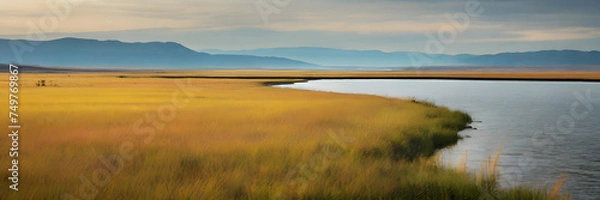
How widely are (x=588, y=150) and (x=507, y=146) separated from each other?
278 cm

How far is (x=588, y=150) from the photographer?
23.1 meters

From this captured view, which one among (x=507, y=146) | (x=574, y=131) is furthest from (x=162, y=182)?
(x=574, y=131)

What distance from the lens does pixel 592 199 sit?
15.0m

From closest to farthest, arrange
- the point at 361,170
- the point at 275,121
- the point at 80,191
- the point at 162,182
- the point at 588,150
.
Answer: the point at 80,191 → the point at 162,182 → the point at 361,170 → the point at 588,150 → the point at 275,121

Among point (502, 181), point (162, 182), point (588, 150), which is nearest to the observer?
point (162, 182)

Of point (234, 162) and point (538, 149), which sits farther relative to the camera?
point (538, 149)

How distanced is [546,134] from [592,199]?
14.3 meters

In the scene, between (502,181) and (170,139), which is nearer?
(502,181)

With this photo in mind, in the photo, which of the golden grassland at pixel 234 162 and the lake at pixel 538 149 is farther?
the lake at pixel 538 149

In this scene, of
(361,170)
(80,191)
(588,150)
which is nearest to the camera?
(80,191)

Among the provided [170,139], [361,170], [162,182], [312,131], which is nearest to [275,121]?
[312,131]

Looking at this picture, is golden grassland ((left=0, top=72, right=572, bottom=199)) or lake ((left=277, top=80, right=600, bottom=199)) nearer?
golden grassland ((left=0, top=72, right=572, bottom=199))

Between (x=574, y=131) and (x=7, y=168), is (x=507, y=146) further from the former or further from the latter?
(x=7, y=168)

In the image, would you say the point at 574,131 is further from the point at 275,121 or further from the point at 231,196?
the point at 231,196
